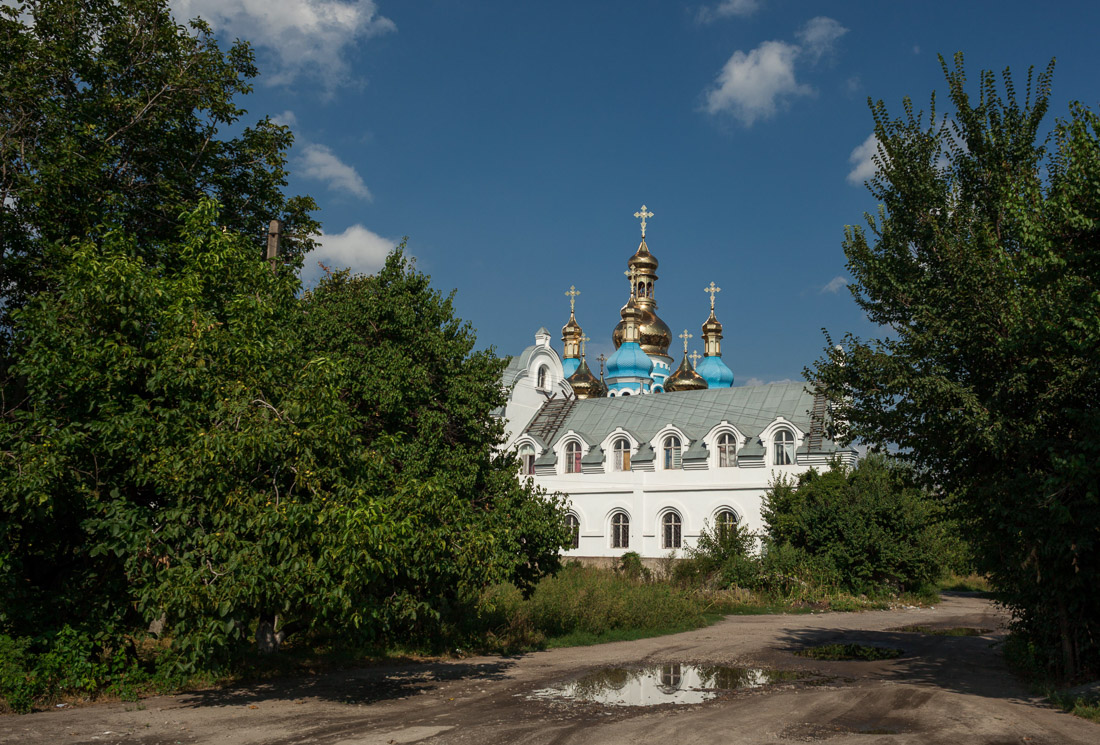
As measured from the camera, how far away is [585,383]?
5675 centimetres

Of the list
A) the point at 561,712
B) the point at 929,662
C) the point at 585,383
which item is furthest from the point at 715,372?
the point at 561,712

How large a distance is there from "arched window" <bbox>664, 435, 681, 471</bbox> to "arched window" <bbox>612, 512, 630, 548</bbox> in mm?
2893

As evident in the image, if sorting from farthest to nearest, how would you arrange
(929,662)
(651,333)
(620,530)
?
(651,333), (620,530), (929,662)

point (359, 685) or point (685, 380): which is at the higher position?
point (685, 380)

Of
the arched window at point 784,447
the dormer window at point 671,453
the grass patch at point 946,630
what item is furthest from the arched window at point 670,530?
the grass patch at point 946,630

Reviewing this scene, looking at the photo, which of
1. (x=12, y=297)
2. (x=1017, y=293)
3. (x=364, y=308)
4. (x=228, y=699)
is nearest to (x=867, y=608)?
(x=1017, y=293)

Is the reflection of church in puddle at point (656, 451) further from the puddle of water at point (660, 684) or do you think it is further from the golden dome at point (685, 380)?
the puddle of water at point (660, 684)

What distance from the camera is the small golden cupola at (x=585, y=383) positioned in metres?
56.7

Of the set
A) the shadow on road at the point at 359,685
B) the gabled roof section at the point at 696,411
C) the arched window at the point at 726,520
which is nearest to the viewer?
the shadow on road at the point at 359,685

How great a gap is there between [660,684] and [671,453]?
23.0 m

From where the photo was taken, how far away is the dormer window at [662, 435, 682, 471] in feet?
115

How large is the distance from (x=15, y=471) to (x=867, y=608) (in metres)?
24.0

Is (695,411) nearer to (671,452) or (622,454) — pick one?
(671,452)

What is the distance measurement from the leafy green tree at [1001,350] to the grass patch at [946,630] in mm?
6206
